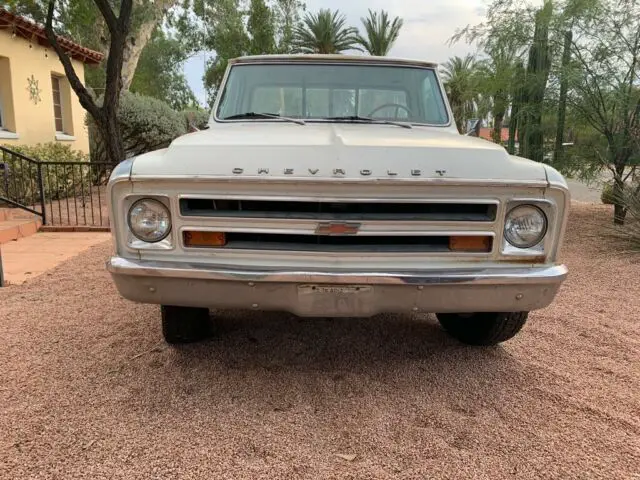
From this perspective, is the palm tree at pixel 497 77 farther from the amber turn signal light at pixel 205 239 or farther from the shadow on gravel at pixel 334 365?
the amber turn signal light at pixel 205 239

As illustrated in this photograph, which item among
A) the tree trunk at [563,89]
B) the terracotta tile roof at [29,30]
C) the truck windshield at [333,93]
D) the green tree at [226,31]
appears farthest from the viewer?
the green tree at [226,31]

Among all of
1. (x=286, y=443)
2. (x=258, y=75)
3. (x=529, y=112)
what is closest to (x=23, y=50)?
(x=258, y=75)

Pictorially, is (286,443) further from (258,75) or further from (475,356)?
(258,75)

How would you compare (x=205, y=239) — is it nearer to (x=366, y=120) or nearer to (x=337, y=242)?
(x=337, y=242)

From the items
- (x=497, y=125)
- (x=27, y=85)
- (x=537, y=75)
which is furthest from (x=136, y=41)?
(x=537, y=75)

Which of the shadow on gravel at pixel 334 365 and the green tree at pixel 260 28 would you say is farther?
the green tree at pixel 260 28

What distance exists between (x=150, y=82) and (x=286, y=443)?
38.7 metres

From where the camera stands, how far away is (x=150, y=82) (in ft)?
122

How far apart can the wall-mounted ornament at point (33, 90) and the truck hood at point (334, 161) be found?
10282 millimetres

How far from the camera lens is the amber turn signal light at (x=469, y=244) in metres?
2.56

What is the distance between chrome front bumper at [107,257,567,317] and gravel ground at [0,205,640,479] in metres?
0.57

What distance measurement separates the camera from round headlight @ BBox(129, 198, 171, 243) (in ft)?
8.25

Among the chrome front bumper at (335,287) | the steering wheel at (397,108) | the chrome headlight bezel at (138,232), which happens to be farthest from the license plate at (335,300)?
the steering wheel at (397,108)

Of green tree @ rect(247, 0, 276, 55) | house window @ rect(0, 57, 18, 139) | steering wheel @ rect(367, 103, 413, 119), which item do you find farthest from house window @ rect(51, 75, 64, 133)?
green tree @ rect(247, 0, 276, 55)
